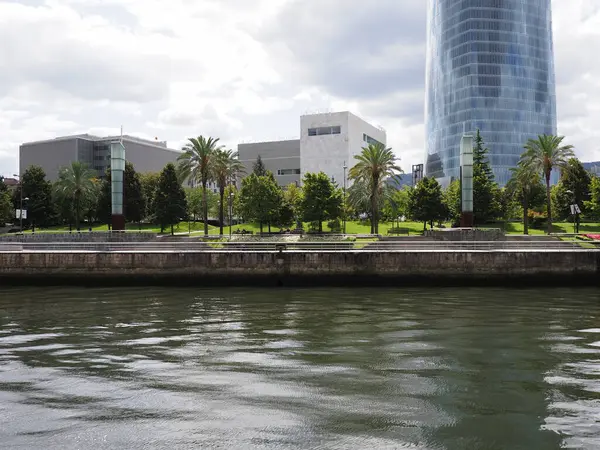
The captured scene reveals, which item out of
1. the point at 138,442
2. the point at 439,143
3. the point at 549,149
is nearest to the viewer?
the point at 138,442

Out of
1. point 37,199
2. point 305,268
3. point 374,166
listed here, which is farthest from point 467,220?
point 37,199

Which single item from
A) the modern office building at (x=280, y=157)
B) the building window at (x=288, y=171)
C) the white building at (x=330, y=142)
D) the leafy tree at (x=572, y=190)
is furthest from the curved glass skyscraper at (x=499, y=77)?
the leafy tree at (x=572, y=190)

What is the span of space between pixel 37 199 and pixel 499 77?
437 feet

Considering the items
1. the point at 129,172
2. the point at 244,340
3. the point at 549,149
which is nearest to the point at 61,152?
the point at 129,172

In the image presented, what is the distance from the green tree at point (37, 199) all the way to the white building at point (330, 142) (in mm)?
56907

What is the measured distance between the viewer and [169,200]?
245 feet

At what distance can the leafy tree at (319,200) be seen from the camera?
6228cm

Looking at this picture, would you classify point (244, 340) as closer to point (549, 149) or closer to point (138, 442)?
point (138, 442)

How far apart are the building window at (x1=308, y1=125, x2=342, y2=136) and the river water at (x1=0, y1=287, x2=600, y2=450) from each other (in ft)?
349

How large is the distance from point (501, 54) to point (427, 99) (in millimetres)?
29328

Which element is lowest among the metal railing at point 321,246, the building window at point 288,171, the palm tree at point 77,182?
the metal railing at point 321,246

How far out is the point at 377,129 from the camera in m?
142

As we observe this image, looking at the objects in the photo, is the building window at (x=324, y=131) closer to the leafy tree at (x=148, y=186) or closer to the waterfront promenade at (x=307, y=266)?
the leafy tree at (x=148, y=186)

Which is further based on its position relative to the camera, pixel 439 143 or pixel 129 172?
pixel 439 143
